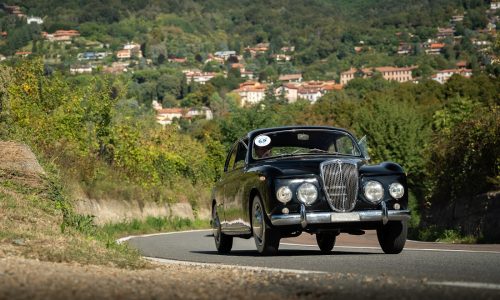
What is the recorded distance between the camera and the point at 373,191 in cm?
1510

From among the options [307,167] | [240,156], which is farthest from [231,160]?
[307,167]

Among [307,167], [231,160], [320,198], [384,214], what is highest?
[307,167]

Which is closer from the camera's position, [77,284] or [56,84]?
[77,284]

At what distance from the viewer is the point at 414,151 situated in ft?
206

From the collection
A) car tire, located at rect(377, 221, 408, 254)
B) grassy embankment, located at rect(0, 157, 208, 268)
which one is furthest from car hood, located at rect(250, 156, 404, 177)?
grassy embankment, located at rect(0, 157, 208, 268)

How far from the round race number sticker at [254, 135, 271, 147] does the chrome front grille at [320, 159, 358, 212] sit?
203cm

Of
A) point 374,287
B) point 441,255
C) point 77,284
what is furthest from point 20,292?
point 441,255

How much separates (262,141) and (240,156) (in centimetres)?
77

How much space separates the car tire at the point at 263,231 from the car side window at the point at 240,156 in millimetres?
1550

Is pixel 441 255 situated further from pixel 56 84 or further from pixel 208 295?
pixel 56 84

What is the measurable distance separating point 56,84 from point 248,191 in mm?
36963

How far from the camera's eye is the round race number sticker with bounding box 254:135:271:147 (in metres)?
17.0

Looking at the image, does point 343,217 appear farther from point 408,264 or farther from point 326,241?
point 326,241

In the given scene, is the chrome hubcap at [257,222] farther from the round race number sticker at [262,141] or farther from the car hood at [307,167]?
the round race number sticker at [262,141]
